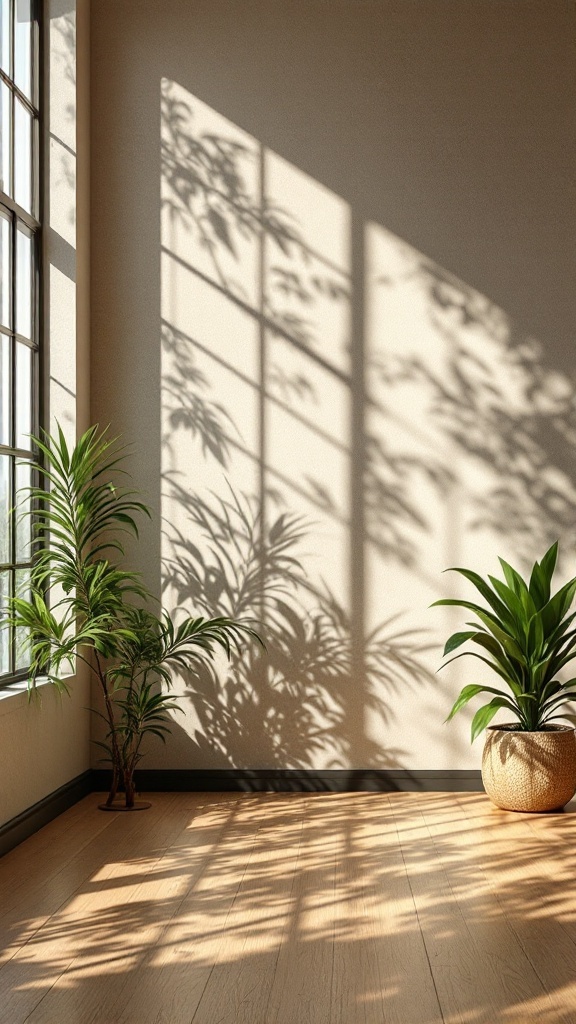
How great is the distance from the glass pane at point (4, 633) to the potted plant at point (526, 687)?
5.66 ft

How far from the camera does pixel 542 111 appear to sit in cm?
484

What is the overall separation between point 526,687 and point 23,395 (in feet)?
7.95

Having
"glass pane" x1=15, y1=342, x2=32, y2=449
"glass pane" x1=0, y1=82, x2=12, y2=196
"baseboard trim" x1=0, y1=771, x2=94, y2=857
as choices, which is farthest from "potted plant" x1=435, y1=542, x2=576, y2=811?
"glass pane" x1=0, y1=82, x2=12, y2=196

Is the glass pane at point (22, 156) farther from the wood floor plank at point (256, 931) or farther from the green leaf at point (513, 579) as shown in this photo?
the wood floor plank at point (256, 931)

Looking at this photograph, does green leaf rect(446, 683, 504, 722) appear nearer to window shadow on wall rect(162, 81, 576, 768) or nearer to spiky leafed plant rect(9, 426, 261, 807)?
window shadow on wall rect(162, 81, 576, 768)

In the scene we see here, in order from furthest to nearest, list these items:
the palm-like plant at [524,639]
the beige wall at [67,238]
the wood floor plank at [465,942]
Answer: the beige wall at [67,238]
the palm-like plant at [524,639]
the wood floor plank at [465,942]

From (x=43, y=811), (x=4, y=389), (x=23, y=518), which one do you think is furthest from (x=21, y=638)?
(x=4, y=389)

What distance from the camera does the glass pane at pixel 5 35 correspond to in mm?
4223

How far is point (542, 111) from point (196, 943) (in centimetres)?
386

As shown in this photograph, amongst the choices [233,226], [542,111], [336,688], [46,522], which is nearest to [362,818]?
[336,688]

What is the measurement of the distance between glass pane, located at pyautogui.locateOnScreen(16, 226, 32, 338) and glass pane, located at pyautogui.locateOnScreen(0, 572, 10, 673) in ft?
3.42

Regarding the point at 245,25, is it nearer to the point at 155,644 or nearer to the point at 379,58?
the point at 379,58

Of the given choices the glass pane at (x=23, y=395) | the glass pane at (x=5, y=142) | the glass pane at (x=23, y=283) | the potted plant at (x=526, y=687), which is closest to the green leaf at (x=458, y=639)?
the potted plant at (x=526, y=687)

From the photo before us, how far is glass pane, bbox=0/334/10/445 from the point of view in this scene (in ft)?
13.6
